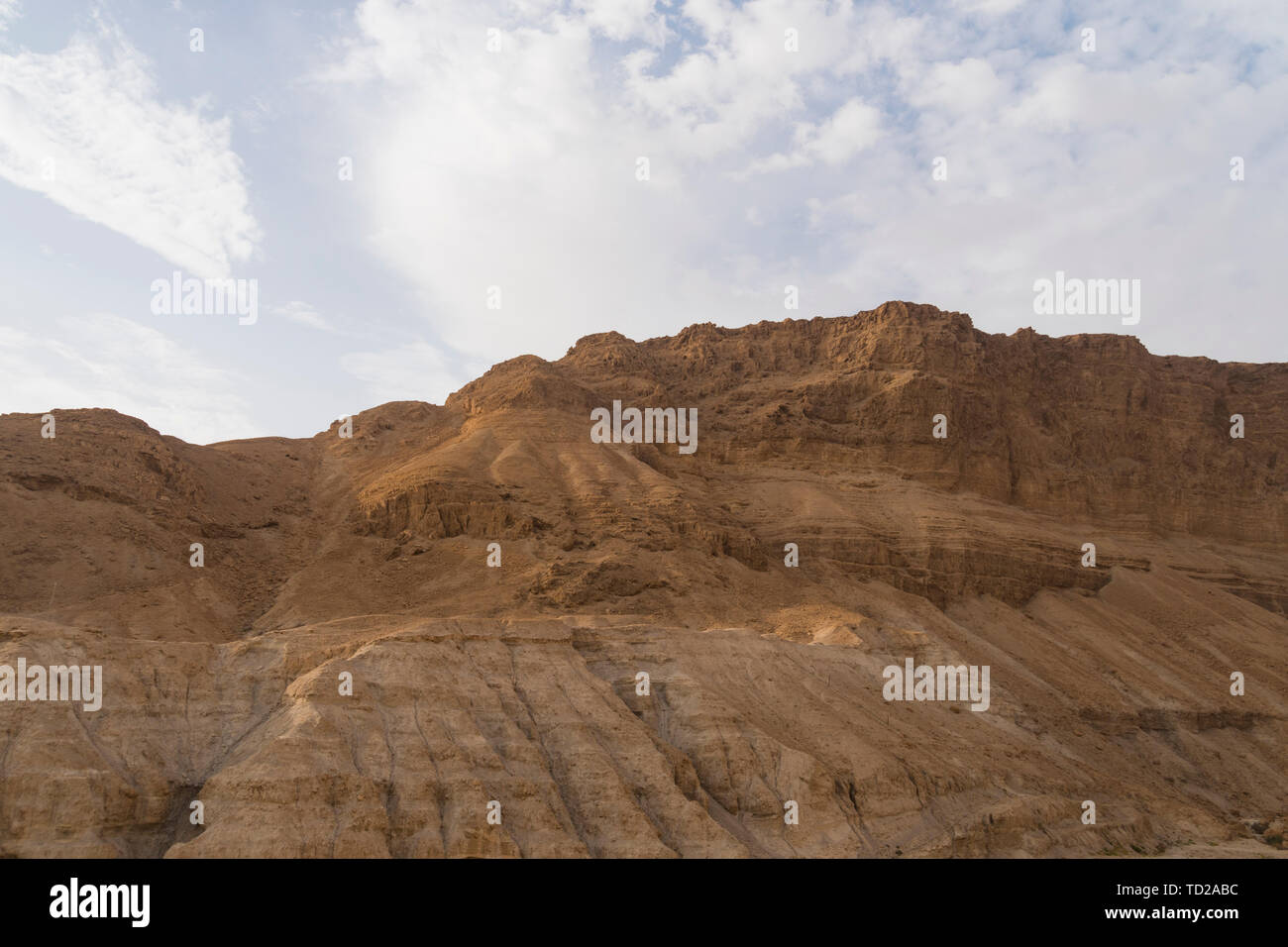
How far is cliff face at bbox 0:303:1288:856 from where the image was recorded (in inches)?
840

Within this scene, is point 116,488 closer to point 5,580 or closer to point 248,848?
point 5,580

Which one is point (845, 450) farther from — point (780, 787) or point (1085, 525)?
point (780, 787)

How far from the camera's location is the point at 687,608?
40.5 meters

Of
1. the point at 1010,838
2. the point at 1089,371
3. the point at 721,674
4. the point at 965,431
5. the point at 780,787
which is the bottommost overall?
the point at 1010,838

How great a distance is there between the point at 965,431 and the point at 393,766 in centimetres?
4631

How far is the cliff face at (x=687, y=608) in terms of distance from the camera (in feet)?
70.0

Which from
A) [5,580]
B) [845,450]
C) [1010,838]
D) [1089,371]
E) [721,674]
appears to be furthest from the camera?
[1089,371]

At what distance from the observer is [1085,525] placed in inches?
2376
